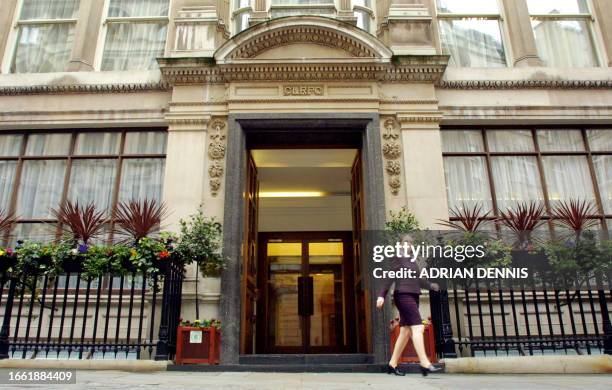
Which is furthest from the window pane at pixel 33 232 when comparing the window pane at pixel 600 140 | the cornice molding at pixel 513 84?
the window pane at pixel 600 140

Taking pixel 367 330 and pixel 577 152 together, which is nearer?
pixel 367 330

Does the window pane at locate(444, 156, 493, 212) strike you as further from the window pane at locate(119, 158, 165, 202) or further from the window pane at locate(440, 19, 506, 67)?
the window pane at locate(119, 158, 165, 202)

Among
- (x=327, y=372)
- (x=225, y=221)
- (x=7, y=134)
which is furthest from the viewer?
(x=7, y=134)

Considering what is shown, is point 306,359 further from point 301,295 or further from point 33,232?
point 33,232

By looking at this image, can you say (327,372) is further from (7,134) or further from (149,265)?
(7,134)

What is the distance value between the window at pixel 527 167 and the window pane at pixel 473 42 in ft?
5.66

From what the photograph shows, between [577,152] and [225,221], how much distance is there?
712 centimetres

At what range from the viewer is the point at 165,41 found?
34.6 feet

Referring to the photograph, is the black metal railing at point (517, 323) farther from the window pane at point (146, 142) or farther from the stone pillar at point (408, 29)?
the window pane at point (146, 142)

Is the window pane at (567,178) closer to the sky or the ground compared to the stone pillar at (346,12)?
closer to the ground

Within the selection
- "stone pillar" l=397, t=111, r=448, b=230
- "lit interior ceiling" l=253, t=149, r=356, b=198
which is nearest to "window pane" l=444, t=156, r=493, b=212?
"stone pillar" l=397, t=111, r=448, b=230

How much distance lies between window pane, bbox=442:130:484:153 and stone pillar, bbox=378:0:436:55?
1.69m

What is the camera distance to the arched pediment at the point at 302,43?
9.04m

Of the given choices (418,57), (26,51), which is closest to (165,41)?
(26,51)
